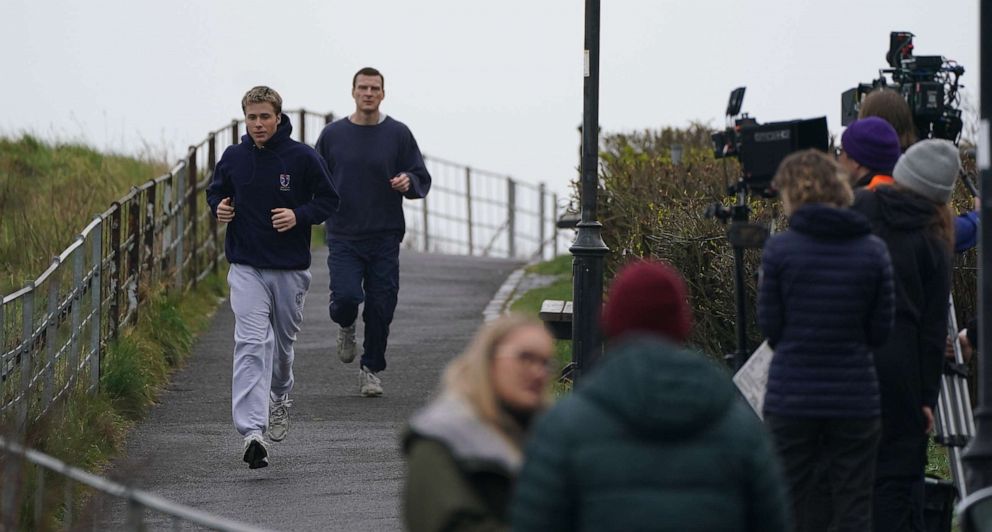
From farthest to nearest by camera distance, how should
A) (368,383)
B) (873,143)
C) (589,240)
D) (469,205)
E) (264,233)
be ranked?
(469,205)
(368,383)
(589,240)
(264,233)
(873,143)

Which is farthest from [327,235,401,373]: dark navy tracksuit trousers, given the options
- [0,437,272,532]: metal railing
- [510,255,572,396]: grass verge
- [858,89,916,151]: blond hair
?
[858,89,916,151]: blond hair

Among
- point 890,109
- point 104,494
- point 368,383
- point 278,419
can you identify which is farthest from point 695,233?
point 104,494

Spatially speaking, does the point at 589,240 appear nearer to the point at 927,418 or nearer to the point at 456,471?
the point at 927,418

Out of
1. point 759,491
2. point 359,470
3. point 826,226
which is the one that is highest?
point 826,226

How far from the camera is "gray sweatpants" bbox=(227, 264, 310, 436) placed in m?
9.26

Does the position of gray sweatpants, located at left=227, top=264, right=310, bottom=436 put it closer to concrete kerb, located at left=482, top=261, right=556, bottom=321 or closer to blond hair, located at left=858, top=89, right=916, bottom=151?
blond hair, located at left=858, top=89, right=916, bottom=151

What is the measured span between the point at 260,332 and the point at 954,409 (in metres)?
3.49

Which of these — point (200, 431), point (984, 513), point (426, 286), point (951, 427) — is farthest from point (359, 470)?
point (426, 286)

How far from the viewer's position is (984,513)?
17.4 feet

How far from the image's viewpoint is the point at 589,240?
1095cm

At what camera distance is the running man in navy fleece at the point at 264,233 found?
367 inches

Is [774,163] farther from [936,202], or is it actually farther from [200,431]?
[200,431]

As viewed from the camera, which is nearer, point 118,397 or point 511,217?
point 118,397

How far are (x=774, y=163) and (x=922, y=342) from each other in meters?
0.84
